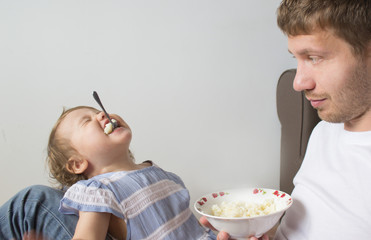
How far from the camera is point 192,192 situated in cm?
245

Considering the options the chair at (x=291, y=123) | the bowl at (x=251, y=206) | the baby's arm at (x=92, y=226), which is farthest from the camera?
the chair at (x=291, y=123)

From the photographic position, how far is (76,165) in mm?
1447

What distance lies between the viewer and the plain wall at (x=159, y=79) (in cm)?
213

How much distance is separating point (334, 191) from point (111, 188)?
680 millimetres

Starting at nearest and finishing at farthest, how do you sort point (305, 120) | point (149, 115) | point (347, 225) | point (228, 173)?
point (347, 225), point (305, 120), point (149, 115), point (228, 173)

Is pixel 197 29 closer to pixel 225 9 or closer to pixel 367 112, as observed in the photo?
pixel 225 9

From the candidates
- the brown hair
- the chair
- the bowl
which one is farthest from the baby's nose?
the chair

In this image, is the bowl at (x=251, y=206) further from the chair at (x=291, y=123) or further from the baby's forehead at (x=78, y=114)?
the chair at (x=291, y=123)

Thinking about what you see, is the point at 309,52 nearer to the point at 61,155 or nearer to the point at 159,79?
the point at 61,155

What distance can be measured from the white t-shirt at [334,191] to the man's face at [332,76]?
0.09 metres

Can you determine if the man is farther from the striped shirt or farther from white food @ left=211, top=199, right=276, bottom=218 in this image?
the striped shirt

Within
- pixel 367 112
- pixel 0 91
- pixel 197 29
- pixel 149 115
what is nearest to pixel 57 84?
pixel 0 91

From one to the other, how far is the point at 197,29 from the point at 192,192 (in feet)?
3.21

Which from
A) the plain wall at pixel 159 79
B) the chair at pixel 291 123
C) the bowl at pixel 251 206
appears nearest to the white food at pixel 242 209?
the bowl at pixel 251 206
